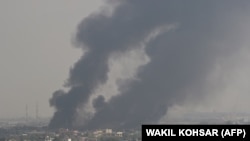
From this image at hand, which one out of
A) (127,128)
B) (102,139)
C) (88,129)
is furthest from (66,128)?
Answer: (102,139)

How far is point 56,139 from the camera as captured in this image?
97.2 m

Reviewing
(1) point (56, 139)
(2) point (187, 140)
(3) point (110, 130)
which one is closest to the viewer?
(2) point (187, 140)

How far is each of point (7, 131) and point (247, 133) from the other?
4213 inches

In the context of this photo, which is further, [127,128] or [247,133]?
[127,128]

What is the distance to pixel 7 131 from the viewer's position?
127000 mm

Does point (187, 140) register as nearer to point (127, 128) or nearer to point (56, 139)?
point (56, 139)

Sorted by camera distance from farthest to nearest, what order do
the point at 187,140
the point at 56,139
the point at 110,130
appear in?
1. the point at 110,130
2. the point at 56,139
3. the point at 187,140

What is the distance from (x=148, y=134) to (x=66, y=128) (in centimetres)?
10487

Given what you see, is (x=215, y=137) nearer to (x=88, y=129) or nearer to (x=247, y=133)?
(x=247, y=133)

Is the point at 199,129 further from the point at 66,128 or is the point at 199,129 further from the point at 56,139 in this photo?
the point at 66,128

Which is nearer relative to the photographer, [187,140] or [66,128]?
[187,140]

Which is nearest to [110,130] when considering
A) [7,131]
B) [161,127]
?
[7,131]

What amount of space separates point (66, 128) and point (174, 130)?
10502cm

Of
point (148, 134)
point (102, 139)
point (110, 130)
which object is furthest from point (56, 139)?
point (148, 134)
